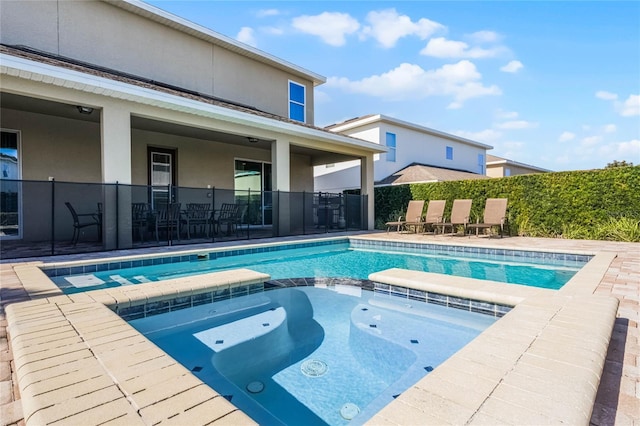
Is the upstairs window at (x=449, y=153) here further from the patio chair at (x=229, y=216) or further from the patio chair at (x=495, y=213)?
the patio chair at (x=229, y=216)

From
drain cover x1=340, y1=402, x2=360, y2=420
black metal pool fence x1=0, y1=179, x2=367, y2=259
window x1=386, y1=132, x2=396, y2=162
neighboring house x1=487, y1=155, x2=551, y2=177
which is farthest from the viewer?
neighboring house x1=487, y1=155, x2=551, y2=177

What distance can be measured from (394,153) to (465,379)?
1780 cm

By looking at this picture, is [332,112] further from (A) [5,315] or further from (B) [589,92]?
(A) [5,315]

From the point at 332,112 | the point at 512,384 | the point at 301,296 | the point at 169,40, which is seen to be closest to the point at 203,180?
the point at 169,40

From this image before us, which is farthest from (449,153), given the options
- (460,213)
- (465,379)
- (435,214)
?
(465,379)

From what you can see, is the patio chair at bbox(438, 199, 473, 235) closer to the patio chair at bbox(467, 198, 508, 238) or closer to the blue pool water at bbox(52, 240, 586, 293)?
the patio chair at bbox(467, 198, 508, 238)

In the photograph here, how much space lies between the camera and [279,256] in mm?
8492

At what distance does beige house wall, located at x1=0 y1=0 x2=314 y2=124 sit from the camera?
8.62 meters

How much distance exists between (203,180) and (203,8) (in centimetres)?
568

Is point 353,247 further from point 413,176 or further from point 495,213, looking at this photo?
point 413,176

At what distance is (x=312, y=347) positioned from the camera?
132 inches

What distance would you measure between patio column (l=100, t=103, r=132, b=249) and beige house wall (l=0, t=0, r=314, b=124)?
347 centimetres

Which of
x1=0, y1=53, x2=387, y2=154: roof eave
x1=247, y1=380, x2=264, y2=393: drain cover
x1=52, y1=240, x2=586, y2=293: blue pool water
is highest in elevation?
x1=0, y1=53, x2=387, y2=154: roof eave

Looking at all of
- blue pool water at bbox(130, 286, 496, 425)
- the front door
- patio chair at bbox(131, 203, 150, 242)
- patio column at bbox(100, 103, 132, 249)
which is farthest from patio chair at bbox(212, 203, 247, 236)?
blue pool water at bbox(130, 286, 496, 425)
